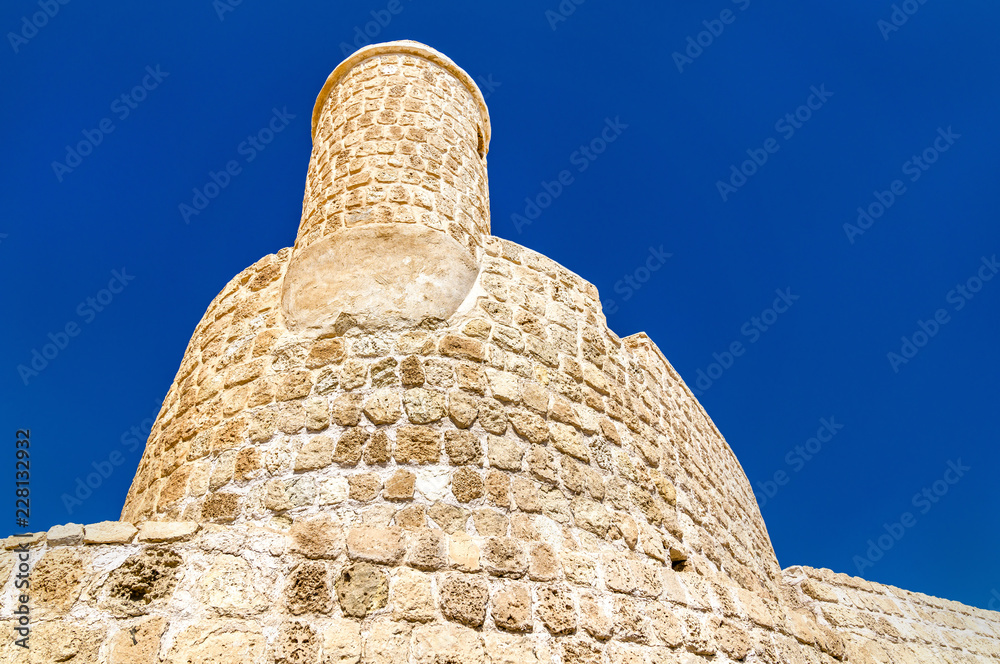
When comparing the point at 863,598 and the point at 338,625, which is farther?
the point at 863,598

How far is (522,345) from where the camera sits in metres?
4.19

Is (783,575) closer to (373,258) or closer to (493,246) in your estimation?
(493,246)

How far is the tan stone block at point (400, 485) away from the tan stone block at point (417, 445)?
0.25 ft

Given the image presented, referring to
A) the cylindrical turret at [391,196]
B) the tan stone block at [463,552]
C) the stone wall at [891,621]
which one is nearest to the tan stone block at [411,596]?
the tan stone block at [463,552]

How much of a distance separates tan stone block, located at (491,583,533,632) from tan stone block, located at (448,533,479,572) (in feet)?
0.57

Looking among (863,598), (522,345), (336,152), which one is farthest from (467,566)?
(863,598)

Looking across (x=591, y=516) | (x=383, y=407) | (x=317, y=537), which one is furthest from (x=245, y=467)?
(x=591, y=516)

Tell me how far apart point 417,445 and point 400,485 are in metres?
0.23

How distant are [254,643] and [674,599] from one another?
2.06 m

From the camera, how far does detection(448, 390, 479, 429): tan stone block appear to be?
11.9 ft

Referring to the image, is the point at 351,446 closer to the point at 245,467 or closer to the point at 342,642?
the point at 245,467

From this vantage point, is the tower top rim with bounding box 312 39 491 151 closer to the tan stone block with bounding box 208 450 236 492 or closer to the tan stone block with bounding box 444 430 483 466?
the tan stone block with bounding box 208 450 236 492

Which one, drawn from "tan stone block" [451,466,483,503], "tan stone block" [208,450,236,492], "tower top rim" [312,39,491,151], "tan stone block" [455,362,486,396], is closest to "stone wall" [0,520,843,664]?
"tan stone block" [451,466,483,503]

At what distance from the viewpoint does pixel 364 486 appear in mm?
3365
